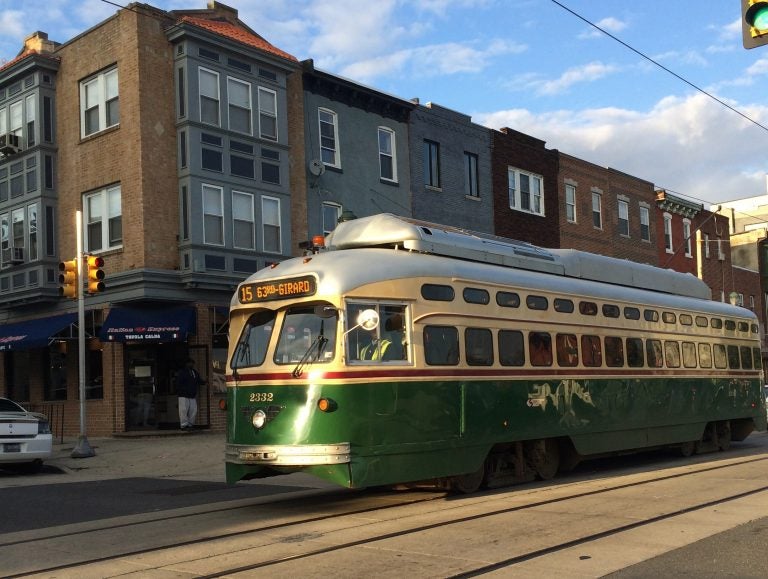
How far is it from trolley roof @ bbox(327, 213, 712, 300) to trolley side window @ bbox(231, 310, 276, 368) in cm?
202

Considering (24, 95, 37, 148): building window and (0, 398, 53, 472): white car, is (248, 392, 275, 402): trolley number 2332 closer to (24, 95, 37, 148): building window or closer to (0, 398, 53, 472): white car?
(0, 398, 53, 472): white car

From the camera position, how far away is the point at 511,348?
11.5m

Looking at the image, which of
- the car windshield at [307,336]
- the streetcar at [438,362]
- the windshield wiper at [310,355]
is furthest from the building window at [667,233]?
the windshield wiper at [310,355]

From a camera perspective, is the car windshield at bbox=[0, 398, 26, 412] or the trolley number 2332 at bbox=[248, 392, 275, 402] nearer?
the trolley number 2332 at bbox=[248, 392, 275, 402]

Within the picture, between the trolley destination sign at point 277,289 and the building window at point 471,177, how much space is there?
2006 centimetres

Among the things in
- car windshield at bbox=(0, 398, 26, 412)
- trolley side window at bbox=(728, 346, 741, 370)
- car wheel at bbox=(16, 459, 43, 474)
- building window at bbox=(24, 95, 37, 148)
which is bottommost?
car wheel at bbox=(16, 459, 43, 474)

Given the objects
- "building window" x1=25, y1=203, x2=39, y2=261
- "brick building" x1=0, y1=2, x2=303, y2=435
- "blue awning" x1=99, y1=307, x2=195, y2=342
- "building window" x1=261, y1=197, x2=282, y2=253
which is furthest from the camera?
"building window" x1=25, y1=203, x2=39, y2=261

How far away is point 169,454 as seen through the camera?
1802cm

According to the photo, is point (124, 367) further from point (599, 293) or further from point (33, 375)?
point (599, 293)

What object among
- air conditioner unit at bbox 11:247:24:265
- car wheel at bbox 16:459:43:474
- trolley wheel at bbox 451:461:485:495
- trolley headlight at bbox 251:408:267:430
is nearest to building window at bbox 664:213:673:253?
air conditioner unit at bbox 11:247:24:265

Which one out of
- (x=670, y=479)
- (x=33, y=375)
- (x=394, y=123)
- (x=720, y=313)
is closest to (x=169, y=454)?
(x=33, y=375)

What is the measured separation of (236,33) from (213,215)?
5.53 metres

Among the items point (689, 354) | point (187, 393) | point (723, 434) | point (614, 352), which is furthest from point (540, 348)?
point (187, 393)

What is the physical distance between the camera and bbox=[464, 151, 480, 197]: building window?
30.0 metres
